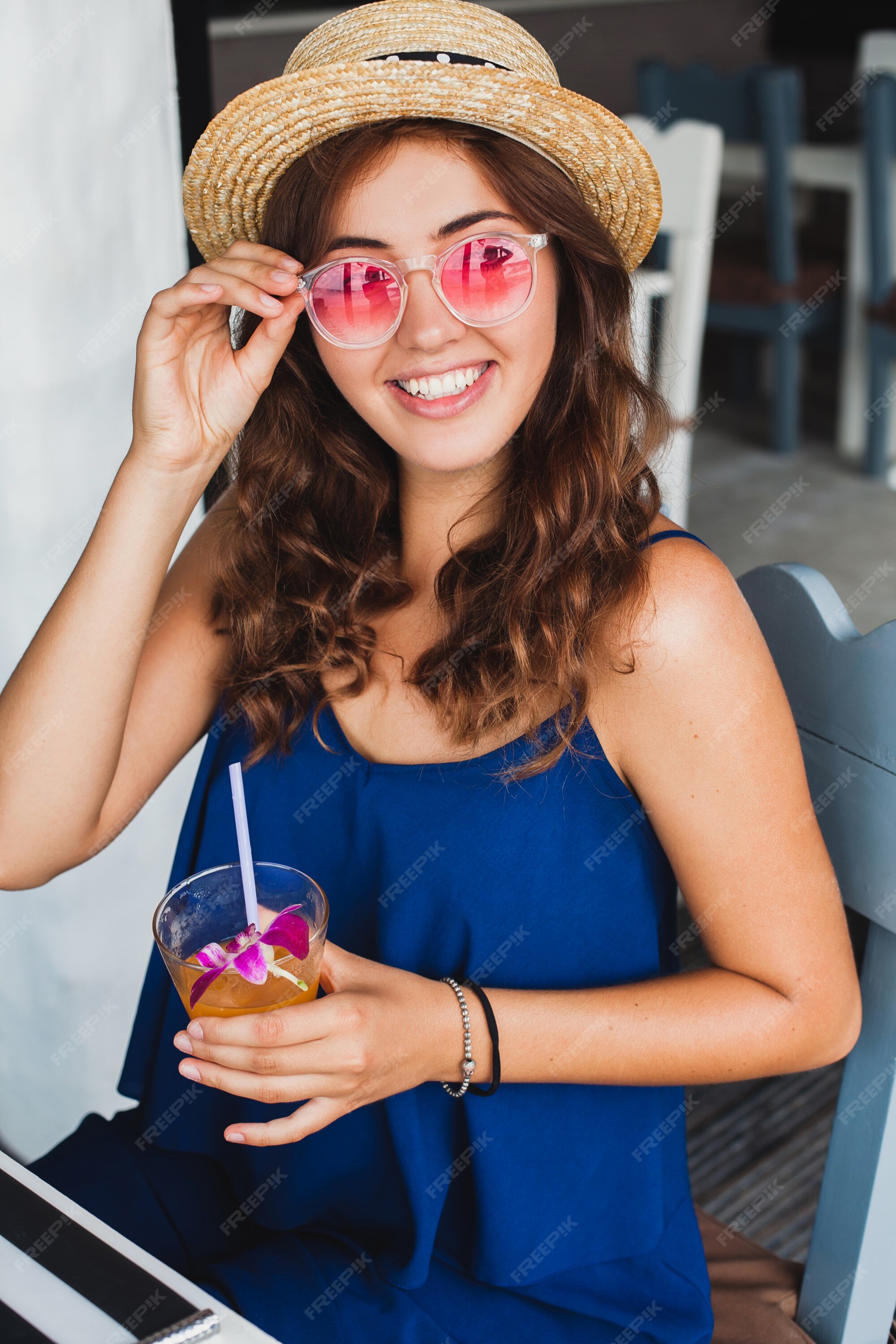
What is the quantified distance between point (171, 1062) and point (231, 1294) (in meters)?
0.34

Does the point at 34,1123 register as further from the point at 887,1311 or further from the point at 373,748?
the point at 887,1311

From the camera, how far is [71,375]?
1.76m

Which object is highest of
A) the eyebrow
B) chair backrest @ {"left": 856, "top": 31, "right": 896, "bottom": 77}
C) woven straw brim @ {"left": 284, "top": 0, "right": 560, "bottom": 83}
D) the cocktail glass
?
woven straw brim @ {"left": 284, "top": 0, "right": 560, "bottom": 83}

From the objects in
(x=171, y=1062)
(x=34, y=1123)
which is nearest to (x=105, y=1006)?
(x=34, y=1123)

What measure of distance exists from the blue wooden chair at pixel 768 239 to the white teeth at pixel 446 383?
3821mm

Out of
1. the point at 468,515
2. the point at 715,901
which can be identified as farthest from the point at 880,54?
the point at 715,901

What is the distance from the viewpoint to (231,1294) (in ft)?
3.53

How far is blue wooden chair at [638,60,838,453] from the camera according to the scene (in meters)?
4.51

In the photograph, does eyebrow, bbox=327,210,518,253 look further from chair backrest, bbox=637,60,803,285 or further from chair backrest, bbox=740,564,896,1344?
chair backrest, bbox=637,60,803,285

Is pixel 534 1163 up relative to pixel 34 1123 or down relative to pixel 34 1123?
up

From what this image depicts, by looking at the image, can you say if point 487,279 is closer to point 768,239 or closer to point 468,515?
point 468,515

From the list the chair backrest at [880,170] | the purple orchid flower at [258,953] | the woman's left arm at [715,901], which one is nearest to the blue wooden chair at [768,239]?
the chair backrest at [880,170]

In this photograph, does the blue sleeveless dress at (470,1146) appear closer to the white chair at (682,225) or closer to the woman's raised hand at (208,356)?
the woman's raised hand at (208,356)

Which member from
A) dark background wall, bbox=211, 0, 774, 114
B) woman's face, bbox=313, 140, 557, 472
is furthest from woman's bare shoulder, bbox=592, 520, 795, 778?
dark background wall, bbox=211, 0, 774, 114
